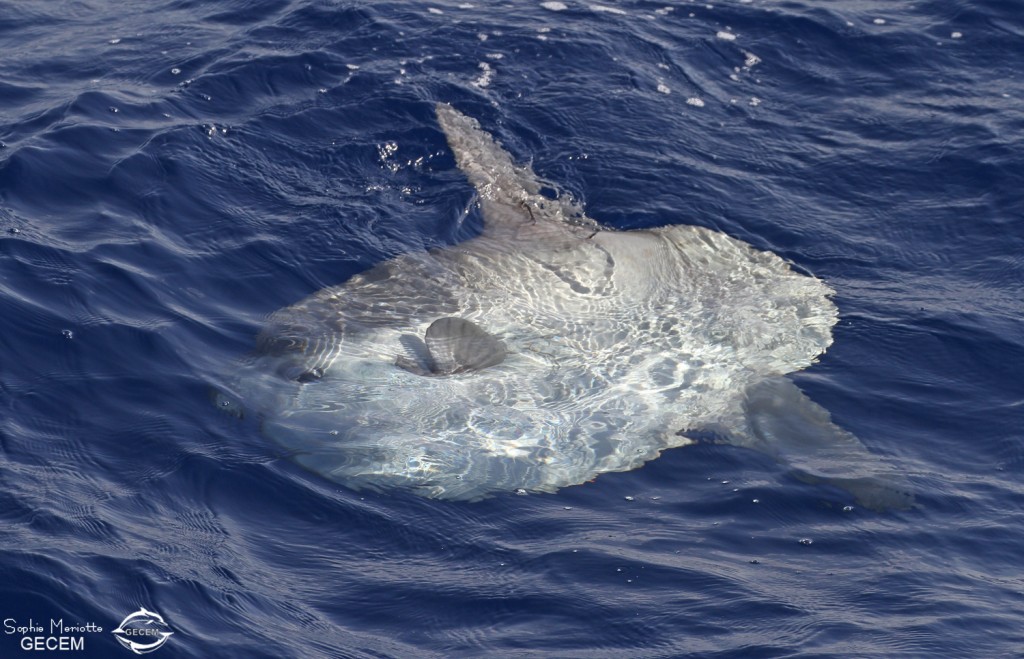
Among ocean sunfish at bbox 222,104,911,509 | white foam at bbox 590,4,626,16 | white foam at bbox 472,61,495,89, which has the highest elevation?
white foam at bbox 590,4,626,16

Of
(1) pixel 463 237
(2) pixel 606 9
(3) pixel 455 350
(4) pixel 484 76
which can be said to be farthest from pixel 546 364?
(2) pixel 606 9

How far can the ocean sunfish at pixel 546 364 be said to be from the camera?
30.0 ft

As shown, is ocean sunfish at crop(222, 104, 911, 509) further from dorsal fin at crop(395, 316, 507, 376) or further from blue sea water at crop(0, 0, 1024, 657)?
blue sea water at crop(0, 0, 1024, 657)

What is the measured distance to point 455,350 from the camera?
9953 mm

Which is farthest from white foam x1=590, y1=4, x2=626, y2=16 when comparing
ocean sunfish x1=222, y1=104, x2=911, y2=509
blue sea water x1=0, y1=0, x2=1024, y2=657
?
ocean sunfish x1=222, y1=104, x2=911, y2=509

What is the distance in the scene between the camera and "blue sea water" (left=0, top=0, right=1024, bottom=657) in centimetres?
784

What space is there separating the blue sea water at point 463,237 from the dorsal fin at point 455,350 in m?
1.37

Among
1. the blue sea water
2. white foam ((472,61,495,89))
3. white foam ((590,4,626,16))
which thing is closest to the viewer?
the blue sea water

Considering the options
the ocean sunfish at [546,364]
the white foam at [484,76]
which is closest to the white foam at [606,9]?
the white foam at [484,76]

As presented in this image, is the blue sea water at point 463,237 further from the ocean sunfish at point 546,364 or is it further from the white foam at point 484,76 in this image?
the ocean sunfish at point 546,364

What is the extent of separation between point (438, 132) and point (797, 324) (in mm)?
5287

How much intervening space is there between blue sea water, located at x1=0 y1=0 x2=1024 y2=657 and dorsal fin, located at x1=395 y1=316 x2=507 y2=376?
1369 mm

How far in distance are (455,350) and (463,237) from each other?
8.74 feet

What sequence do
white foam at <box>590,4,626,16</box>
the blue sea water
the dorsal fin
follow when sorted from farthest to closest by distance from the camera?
white foam at <box>590,4,626,16</box>
the dorsal fin
the blue sea water
